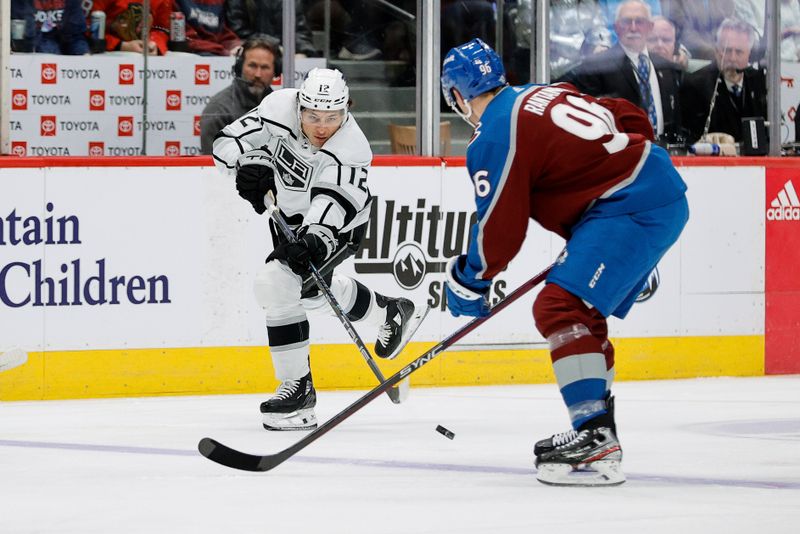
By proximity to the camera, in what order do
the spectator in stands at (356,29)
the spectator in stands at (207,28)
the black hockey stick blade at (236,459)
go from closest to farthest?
the black hockey stick blade at (236,459), the spectator in stands at (207,28), the spectator in stands at (356,29)

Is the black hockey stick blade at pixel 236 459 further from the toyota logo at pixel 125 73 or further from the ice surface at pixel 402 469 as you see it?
the toyota logo at pixel 125 73

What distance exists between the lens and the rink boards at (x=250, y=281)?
551cm

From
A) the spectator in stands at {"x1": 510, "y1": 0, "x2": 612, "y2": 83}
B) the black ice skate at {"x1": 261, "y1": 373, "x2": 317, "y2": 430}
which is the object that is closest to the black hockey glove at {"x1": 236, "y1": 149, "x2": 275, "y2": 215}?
the black ice skate at {"x1": 261, "y1": 373, "x2": 317, "y2": 430}

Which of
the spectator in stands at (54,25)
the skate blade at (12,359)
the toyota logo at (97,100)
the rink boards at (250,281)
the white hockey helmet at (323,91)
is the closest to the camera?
the white hockey helmet at (323,91)

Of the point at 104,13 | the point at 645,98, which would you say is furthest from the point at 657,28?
the point at 104,13

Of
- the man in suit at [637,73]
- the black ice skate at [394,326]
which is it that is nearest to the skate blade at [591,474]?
the black ice skate at [394,326]

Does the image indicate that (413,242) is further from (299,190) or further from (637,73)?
(637,73)

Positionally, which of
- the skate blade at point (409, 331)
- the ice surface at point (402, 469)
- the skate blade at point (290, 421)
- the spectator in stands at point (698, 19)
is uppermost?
the spectator in stands at point (698, 19)

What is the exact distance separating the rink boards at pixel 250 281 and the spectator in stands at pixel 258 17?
695 mm

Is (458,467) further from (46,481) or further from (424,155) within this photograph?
(424,155)

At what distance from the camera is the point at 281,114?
16.0ft

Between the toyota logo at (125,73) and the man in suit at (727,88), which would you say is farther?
the man in suit at (727,88)

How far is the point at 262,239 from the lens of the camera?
5.78 meters

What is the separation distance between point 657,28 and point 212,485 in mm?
3931
